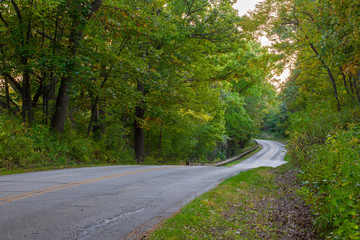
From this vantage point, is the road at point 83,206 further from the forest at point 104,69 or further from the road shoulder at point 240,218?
the forest at point 104,69

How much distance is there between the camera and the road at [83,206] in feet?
14.8

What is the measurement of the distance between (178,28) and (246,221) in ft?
44.9

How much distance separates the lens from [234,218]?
5.80 metres

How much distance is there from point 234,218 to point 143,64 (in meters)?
11.2

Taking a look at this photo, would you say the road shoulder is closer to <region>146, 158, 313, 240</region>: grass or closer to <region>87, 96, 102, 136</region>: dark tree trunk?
<region>146, 158, 313, 240</region>: grass

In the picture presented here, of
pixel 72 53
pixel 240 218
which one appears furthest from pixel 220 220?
pixel 72 53

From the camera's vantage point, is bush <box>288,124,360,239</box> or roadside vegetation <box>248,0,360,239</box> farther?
roadside vegetation <box>248,0,360,239</box>

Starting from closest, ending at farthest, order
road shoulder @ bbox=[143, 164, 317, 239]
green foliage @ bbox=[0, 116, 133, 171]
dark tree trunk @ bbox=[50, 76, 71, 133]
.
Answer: road shoulder @ bbox=[143, 164, 317, 239] → green foliage @ bbox=[0, 116, 133, 171] → dark tree trunk @ bbox=[50, 76, 71, 133]

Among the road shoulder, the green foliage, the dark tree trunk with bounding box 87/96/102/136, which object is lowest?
the road shoulder

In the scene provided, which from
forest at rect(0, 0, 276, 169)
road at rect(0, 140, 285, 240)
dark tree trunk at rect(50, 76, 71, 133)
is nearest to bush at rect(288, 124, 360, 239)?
road at rect(0, 140, 285, 240)

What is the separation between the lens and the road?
4.51 m

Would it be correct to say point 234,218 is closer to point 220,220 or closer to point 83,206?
point 220,220

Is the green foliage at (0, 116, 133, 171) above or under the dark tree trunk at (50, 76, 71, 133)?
under

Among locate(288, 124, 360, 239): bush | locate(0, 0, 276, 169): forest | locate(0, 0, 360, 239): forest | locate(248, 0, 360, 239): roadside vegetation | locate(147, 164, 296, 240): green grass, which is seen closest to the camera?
locate(288, 124, 360, 239): bush
